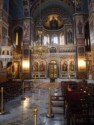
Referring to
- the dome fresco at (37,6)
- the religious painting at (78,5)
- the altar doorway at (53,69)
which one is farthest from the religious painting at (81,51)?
the religious painting at (78,5)

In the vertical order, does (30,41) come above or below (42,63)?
above

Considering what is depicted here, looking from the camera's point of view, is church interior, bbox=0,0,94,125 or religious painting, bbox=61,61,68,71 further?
religious painting, bbox=61,61,68,71

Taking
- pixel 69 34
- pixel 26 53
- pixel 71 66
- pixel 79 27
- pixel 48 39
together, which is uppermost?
pixel 79 27

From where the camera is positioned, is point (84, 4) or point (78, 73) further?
point (84, 4)

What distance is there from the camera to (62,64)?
2342cm

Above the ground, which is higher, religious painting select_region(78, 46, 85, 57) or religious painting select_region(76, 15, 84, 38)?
religious painting select_region(76, 15, 84, 38)

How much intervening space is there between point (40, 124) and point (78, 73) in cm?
1705

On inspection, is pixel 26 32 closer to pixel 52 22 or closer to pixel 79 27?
pixel 52 22

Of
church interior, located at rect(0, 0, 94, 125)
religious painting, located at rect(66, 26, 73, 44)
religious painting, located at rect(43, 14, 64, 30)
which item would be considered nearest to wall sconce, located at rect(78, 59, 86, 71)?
church interior, located at rect(0, 0, 94, 125)

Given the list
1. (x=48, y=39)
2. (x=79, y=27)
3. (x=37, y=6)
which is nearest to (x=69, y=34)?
(x=79, y=27)

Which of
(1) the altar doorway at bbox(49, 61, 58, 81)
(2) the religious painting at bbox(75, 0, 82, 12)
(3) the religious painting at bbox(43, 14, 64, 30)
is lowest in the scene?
(1) the altar doorway at bbox(49, 61, 58, 81)

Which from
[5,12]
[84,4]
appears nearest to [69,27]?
[84,4]

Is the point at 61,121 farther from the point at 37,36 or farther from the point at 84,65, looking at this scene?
the point at 37,36

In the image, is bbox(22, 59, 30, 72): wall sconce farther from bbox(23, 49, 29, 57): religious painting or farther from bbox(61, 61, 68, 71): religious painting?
bbox(61, 61, 68, 71): religious painting
